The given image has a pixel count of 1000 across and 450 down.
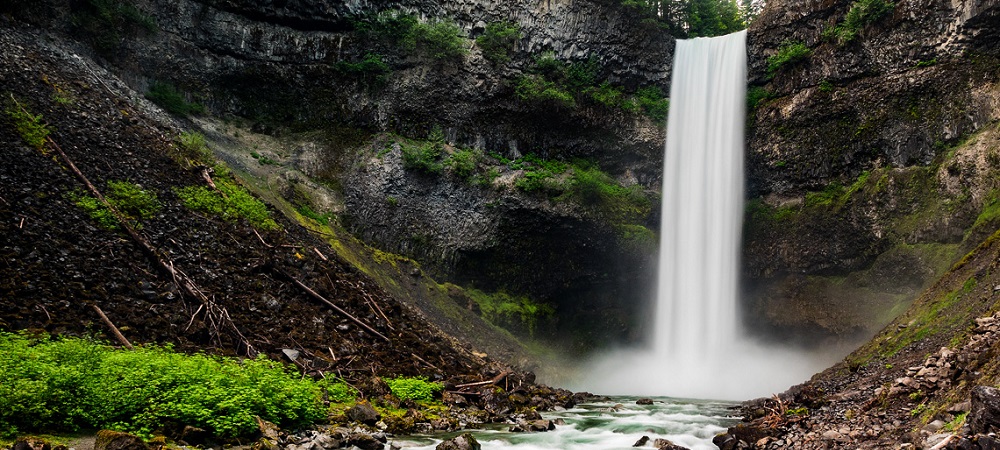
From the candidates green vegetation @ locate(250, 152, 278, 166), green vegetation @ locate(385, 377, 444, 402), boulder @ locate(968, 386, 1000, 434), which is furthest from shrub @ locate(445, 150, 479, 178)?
boulder @ locate(968, 386, 1000, 434)

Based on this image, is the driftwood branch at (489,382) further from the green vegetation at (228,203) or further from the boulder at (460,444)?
the green vegetation at (228,203)

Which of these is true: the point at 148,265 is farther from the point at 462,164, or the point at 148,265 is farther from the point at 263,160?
the point at 462,164

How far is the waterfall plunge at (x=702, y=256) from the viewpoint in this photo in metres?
25.1

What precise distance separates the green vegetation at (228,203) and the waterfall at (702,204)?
60.5 feet

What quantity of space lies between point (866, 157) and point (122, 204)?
2684 cm

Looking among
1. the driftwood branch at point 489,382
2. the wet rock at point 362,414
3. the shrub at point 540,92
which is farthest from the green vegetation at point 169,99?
the wet rock at point 362,414

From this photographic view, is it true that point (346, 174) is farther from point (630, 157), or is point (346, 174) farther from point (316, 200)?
point (630, 157)

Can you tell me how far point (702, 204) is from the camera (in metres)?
27.8

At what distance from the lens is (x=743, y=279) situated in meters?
27.4

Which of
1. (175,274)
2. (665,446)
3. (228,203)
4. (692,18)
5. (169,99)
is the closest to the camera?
(665,446)

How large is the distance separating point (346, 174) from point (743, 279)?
19.1 meters

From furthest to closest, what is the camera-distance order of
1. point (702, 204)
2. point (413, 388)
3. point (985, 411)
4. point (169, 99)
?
1. point (702, 204)
2. point (169, 99)
3. point (413, 388)
4. point (985, 411)

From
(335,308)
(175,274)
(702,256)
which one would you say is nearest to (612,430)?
(335,308)

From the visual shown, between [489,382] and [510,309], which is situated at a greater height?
[510,309]
